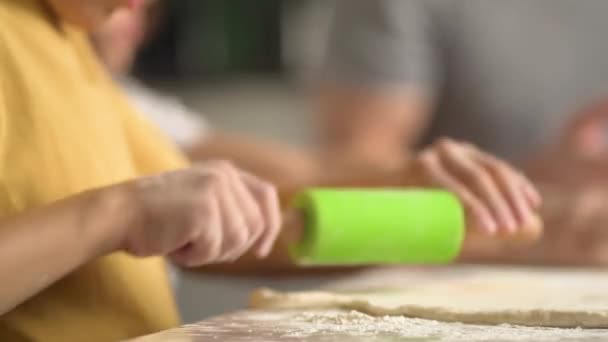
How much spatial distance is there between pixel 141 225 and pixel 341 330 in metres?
0.12

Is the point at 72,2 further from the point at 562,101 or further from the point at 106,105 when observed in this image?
the point at 562,101

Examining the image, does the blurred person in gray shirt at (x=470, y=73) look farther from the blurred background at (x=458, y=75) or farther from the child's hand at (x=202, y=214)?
the child's hand at (x=202, y=214)

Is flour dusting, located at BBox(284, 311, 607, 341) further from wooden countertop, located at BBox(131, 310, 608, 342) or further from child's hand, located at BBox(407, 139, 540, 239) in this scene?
Answer: child's hand, located at BBox(407, 139, 540, 239)

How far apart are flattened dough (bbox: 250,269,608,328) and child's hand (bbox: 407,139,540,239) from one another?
1.9 inches

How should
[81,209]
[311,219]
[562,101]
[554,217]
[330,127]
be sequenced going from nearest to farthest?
1. [81,209]
2. [311,219]
3. [554,217]
4. [562,101]
5. [330,127]

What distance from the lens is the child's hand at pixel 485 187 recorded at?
72 cm

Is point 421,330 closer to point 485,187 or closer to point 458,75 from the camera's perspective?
point 485,187

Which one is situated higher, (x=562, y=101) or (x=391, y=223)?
(x=562, y=101)

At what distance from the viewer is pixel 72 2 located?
2.22 feet

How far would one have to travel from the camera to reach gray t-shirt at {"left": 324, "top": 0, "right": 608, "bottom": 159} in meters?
1.61

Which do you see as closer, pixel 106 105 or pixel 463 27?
pixel 106 105

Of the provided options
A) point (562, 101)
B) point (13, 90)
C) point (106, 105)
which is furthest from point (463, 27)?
point (13, 90)

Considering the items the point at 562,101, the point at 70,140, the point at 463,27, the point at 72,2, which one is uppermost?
the point at 463,27

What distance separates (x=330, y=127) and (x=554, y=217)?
0.91 m
